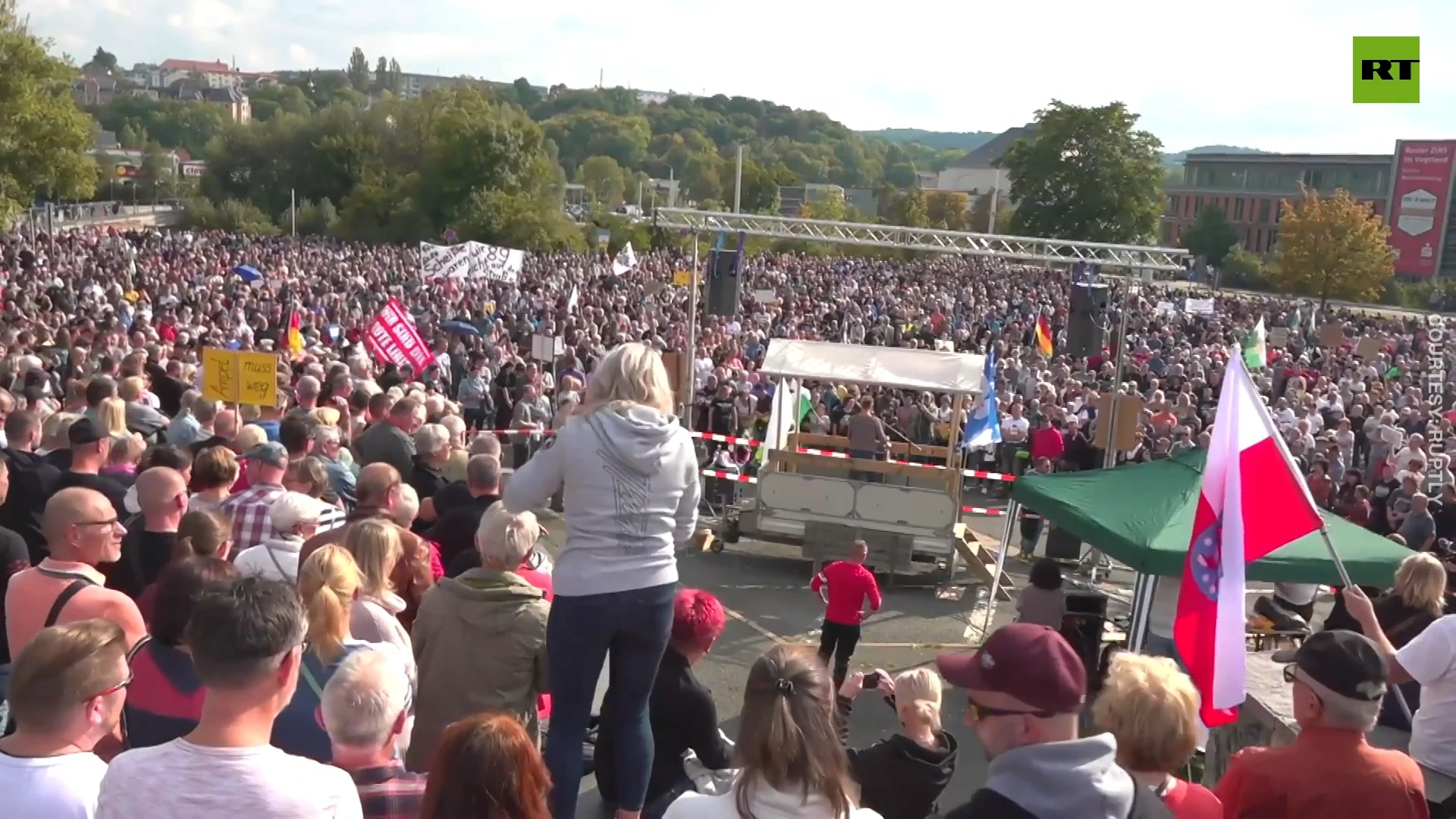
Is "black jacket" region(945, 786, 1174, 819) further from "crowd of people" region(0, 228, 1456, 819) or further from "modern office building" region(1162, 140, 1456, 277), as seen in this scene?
"modern office building" region(1162, 140, 1456, 277)

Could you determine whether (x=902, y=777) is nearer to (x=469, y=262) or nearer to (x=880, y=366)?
(x=880, y=366)

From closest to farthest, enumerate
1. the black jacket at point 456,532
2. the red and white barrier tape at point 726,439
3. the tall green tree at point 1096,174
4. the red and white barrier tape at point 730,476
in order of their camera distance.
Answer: the black jacket at point 456,532
the red and white barrier tape at point 730,476
the red and white barrier tape at point 726,439
the tall green tree at point 1096,174

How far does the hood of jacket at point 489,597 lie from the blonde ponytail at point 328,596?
362 mm

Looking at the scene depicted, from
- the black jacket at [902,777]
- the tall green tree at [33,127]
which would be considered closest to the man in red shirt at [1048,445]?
the black jacket at [902,777]

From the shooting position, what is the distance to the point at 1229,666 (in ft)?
16.9

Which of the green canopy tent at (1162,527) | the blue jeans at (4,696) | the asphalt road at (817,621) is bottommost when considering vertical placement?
the asphalt road at (817,621)

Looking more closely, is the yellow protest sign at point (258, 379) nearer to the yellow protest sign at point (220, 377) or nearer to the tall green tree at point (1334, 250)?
the yellow protest sign at point (220, 377)

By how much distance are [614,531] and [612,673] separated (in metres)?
0.51

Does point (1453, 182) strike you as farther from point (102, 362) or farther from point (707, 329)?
point (102, 362)

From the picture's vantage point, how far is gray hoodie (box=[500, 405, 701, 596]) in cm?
381

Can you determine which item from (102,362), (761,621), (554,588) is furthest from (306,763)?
(102,362)

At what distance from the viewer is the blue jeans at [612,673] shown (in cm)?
386

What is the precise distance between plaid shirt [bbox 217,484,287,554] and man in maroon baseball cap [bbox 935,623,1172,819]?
11.5 ft

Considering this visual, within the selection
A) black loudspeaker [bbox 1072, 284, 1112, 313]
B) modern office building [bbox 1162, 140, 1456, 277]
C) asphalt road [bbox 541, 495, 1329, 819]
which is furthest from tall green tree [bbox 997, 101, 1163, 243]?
asphalt road [bbox 541, 495, 1329, 819]
